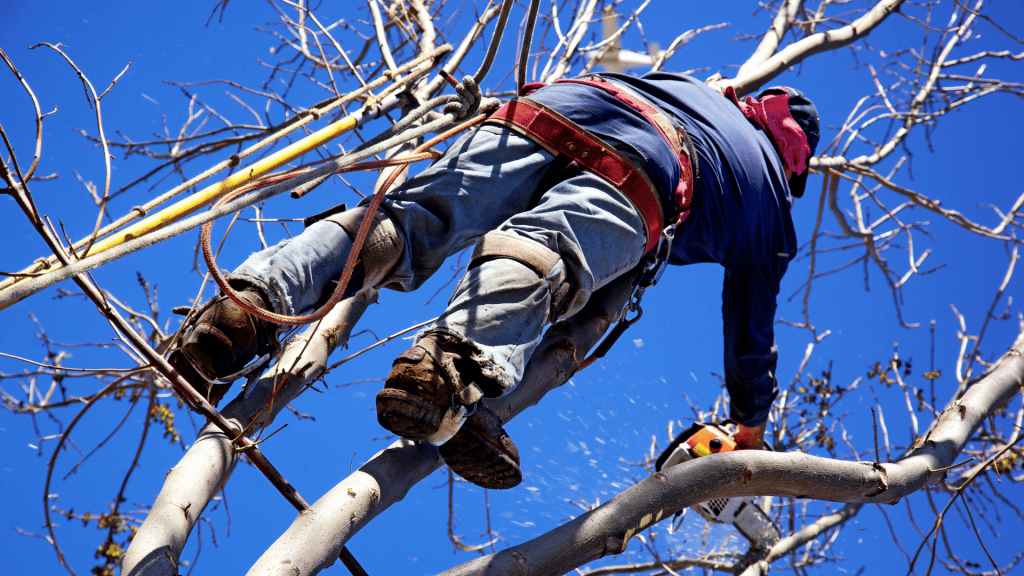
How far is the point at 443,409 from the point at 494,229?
54cm

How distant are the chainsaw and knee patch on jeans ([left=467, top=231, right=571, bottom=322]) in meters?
1.21

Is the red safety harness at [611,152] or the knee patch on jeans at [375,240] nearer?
the knee patch on jeans at [375,240]

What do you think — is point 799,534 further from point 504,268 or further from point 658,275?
point 504,268

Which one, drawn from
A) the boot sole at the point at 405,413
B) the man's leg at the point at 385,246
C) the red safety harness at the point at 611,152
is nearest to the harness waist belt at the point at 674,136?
the red safety harness at the point at 611,152

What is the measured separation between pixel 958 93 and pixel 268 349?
4.06 m

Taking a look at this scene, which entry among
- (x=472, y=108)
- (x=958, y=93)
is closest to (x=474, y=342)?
(x=472, y=108)

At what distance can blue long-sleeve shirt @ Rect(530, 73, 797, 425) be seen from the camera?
208 cm

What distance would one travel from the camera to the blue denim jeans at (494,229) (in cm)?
168

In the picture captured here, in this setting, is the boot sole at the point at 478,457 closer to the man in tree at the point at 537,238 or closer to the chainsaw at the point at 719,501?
the man in tree at the point at 537,238

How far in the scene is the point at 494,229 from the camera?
6.34 ft

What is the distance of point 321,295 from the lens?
73.5 inches

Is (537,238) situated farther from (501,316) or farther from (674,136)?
(674,136)

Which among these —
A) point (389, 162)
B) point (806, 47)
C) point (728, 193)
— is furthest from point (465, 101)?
point (806, 47)

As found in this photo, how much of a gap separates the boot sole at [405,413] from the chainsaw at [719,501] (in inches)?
55.6
